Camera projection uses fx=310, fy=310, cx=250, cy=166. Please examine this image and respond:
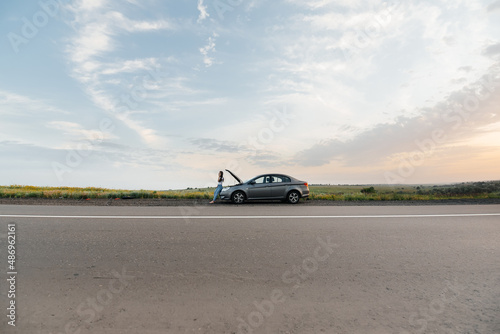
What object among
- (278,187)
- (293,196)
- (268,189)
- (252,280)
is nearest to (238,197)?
(268,189)

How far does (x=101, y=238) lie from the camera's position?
701 centimetres

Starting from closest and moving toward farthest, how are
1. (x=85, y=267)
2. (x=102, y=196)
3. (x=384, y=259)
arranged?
(x=85, y=267) < (x=384, y=259) < (x=102, y=196)

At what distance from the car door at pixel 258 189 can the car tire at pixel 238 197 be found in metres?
0.40

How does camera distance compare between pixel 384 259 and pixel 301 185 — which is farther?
pixel 301 185

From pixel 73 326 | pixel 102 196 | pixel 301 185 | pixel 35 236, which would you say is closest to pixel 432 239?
pixel 73 326

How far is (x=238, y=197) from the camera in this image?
16812mm

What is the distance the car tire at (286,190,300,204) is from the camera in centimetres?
1697

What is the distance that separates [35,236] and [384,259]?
7.56 meters

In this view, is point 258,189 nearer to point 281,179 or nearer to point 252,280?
point 281,179

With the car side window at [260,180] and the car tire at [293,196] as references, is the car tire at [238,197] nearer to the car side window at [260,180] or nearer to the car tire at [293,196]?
the car side window at [260,180]

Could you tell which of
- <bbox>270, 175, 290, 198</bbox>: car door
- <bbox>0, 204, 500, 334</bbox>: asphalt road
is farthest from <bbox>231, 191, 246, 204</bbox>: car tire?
<bbox>0, 204, 500, 334</bbox>: asphalt road

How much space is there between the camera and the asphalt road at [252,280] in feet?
11.4

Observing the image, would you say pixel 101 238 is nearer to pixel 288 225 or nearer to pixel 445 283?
pixel 288 225

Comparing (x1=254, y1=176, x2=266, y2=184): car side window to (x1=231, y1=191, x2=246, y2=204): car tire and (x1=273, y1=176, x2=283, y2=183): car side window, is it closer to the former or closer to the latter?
(x1=273, y1=176, x2=283, y2=183): car side window
